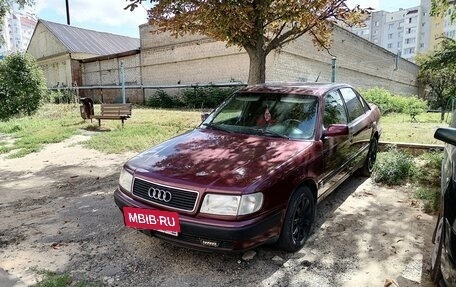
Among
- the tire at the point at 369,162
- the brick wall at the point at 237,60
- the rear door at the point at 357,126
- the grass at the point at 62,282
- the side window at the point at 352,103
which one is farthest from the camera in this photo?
the brick wall at the point at 237,60

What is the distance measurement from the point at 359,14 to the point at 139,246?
5.83 m

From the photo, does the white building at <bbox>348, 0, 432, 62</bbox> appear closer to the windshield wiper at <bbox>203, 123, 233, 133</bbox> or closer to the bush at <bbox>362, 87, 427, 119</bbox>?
the bush at <bbox>362, 87, 427, 119</bbox>

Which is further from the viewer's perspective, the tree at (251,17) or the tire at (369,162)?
the tire at (369,162)

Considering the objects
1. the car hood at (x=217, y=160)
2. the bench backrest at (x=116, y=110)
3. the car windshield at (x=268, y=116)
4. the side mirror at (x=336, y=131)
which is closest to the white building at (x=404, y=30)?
the bench backrest at (x=116, y=110)

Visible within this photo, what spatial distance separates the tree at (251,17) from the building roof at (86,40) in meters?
23.9

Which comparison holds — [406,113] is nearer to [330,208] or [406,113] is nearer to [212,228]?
[330,208]

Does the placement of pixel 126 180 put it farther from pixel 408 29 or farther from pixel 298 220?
pixel 408 29

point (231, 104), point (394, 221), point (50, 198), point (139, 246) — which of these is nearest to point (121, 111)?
point (50, 198)

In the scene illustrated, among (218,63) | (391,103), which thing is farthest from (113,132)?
(391,103)

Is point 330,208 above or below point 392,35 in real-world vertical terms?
below

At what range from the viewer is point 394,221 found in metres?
4.03

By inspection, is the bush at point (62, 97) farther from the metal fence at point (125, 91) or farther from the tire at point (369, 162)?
the tire at point (369, 162)

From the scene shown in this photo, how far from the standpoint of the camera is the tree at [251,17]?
5457 mm

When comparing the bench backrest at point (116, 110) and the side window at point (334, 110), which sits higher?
the side window at point (334, 110)
